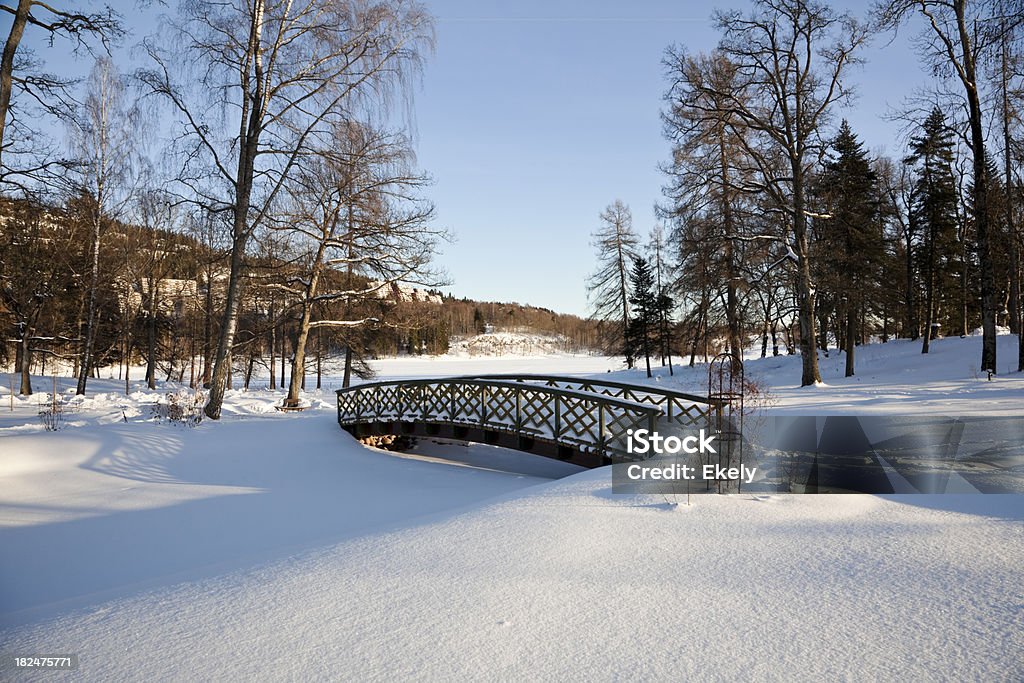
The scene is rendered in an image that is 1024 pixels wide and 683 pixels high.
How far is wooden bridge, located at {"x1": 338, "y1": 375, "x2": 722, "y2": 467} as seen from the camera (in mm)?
10086

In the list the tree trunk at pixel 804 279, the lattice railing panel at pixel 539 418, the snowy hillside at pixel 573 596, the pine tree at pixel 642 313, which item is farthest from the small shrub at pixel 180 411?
the pine tree at pixel 642 313

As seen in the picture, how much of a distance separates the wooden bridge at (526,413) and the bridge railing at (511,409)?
0.02 metres

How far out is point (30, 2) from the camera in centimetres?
878

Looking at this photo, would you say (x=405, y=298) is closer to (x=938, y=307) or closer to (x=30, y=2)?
(x=30, y=2)

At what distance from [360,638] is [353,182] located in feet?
50.5

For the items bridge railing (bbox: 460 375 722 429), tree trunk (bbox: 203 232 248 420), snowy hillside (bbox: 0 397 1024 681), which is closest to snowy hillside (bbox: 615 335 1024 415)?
bridge railing (bbox: 460 375 722 429)

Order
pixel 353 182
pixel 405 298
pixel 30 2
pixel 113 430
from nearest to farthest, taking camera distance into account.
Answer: pixel 30 2 < pixel 113 430 < pixel 353 182 < pixel 405 298

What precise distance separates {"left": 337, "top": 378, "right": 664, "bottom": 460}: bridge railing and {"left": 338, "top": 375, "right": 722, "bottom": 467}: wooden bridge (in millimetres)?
18

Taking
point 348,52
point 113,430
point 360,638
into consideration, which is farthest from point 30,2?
point 360,638

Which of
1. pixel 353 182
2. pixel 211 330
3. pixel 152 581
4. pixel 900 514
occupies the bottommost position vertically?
pixel 152 581

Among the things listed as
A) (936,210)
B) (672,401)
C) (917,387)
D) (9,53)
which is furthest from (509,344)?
(9,53)

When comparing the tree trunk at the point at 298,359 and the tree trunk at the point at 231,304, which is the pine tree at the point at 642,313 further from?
the tree trunk at the point at 231,304

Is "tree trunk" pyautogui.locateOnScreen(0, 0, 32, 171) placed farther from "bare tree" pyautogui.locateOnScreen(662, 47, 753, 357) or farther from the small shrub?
"bare tree" pyautogui.locateOnScreen(662, 47, 753, 357)

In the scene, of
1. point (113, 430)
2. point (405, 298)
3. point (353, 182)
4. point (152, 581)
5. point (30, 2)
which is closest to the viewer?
point (152, 581)
